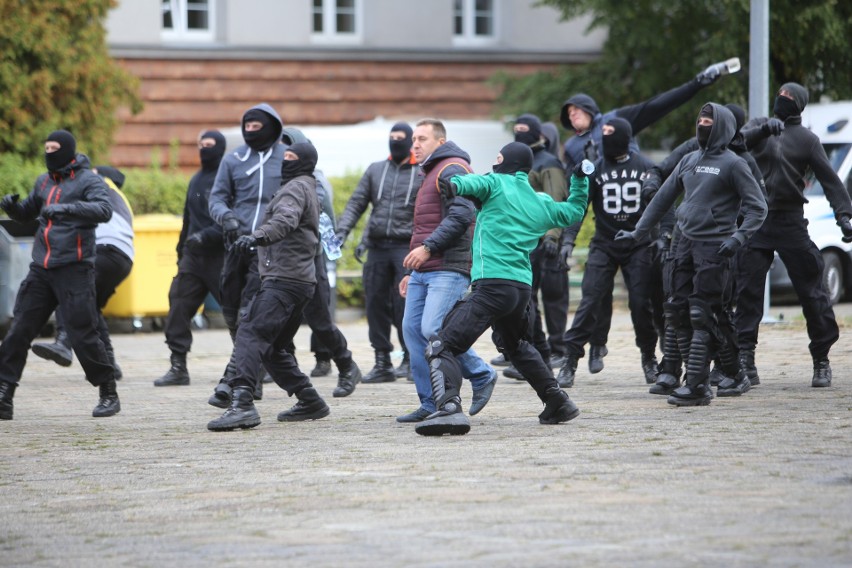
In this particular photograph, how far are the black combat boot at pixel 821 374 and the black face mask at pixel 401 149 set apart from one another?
3359 millimetres

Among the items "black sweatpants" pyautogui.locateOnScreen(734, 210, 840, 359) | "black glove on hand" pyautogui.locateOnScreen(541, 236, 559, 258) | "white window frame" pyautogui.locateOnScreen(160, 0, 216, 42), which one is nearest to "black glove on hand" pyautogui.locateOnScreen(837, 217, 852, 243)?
"black sweatpants" pyautogui.locateOnScreen(734, 210, 840, 359)

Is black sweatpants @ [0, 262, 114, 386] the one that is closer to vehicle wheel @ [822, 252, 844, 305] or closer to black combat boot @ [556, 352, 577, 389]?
black combat boot @ [556, 352, 577, 389]

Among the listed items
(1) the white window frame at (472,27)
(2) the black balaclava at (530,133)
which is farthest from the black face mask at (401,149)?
(1) the white window frame at (472,27)

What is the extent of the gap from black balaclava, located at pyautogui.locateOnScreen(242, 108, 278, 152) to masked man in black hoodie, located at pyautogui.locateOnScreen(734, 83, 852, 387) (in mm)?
3132

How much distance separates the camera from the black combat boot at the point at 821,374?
1059 cm

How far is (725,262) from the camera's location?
970 centimetres

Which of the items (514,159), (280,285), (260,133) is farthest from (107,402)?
(514,159)

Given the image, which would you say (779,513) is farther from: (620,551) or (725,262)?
(725,262)

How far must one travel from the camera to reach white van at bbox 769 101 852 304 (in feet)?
62.0

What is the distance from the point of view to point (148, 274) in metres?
17.6

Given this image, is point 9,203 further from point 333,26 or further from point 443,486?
point 333,26

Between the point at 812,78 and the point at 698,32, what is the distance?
5.94 ft

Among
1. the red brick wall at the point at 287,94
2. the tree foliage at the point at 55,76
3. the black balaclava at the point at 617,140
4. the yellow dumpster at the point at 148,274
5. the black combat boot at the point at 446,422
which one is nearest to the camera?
the black combat boot at the point at 446,422

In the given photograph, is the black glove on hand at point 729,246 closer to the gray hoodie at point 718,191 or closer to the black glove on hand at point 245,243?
the gray hoodie at point 718,191
